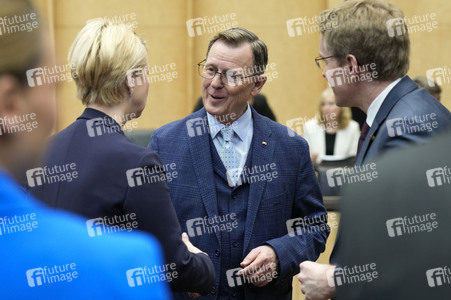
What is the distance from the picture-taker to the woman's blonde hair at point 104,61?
6.37ft

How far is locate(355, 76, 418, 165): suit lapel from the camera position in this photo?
7.27 feet

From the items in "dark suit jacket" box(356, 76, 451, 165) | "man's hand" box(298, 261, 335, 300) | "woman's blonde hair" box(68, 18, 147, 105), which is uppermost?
"woman's blonde hair" box(68, 18, 147, 105)

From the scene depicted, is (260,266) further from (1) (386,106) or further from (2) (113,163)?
(2) (113,163)

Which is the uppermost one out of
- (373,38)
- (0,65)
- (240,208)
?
(0,65)

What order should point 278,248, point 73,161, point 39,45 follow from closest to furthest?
point 39,45 → point 73,161 → point 278,248

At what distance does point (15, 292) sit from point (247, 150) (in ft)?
6.83

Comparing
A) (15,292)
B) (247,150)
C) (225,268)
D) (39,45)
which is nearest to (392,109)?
(247,150)

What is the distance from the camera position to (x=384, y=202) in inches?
36.0

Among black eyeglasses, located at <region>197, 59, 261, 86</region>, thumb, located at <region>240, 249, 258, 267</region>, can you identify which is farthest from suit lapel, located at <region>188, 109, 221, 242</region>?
black eyeglasses, located at <region>197, 59, 261, 86</region>

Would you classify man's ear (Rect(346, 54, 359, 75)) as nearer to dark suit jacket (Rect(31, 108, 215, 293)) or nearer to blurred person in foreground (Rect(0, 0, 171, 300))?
dark suit jacket (Rect(31, 108, 215, 293))

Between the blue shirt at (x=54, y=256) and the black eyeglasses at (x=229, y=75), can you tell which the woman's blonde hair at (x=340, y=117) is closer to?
the black eyeglasses at (x=229, y=75)

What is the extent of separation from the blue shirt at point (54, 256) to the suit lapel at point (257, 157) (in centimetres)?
182

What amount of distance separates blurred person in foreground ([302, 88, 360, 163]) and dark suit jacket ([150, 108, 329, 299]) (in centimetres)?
338

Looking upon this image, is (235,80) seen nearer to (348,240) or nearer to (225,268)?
(225,268)
